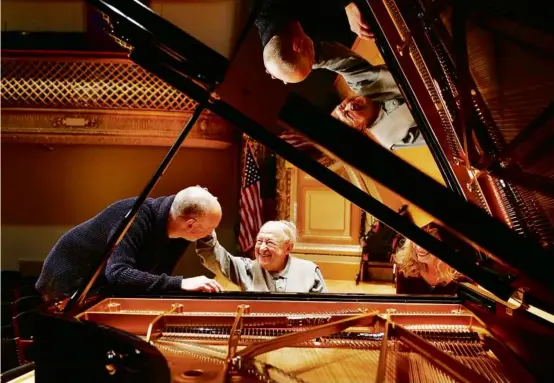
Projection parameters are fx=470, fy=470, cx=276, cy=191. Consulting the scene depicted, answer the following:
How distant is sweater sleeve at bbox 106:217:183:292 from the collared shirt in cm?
85

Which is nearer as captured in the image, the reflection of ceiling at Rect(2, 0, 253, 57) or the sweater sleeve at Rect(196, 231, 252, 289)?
the sweater sleeve at Rect(196, 231, 252, 289)

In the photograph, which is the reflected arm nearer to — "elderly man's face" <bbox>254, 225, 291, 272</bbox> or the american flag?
"elderly man's face" <bbox>254, 225, 291, 272</bbox>

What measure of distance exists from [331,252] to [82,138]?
4.24 meters

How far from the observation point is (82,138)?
7.36 metres

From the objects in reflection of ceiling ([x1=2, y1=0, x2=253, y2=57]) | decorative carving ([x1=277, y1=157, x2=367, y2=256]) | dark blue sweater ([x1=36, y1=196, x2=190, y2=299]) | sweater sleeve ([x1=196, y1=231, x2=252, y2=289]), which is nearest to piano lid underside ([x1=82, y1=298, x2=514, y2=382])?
dark blue sweater ([x1=36, y1=196, x2=190, y2=299])

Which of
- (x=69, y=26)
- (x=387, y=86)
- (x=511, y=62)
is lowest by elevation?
(x=511, y=62)

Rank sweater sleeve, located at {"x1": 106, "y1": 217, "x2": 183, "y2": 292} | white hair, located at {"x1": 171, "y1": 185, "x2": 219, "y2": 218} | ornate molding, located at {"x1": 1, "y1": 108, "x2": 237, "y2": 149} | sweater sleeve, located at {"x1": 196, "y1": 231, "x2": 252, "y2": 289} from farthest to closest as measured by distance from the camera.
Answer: ornate molding, located at {"x1": 1, "y1": 108, "x2": 237, "y2": 149}, sweater sleeve, located at {"x1": 196, "y1": 231, "x2": 252, "y2": 289}, white hair, located at {"x1": 171, "y1": 185, "x2": 219, "y2": 218}, sweater sleeve, located at {"x1": 106, "y1": 217, "x2": 183, "y2": 292}

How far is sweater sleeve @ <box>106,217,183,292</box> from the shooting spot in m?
2.54

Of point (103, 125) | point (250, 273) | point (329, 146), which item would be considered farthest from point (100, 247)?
point (103, 125)

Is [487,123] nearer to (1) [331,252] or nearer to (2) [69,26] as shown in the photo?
(1) [331,252]

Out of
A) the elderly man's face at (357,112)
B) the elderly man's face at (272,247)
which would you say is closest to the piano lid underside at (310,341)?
the elderly man's face at (272,247)

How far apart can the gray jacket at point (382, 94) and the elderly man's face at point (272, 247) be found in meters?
1.09

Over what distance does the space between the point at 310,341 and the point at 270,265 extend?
1.54 meters

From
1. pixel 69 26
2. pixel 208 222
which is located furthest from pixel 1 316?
pixel 69 26
